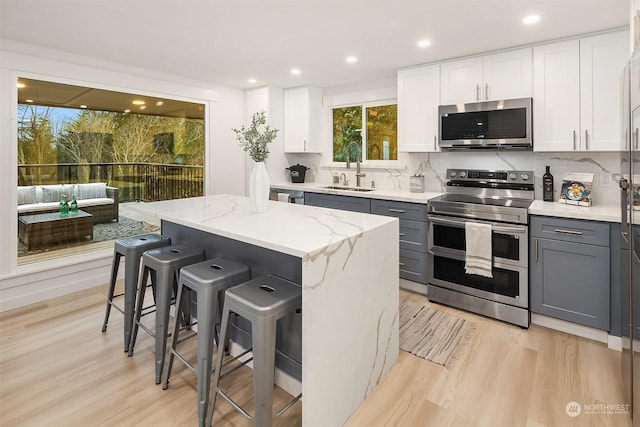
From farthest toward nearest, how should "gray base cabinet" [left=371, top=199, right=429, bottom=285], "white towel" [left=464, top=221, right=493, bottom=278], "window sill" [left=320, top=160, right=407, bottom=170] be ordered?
"window sill" [left=320, top=160, right=407, bottom=170] → "gray base cabinet" [left=371, top=199, right=429, bottom=285] → "white towel" [left=464, top=221, right=493, bottom=278]

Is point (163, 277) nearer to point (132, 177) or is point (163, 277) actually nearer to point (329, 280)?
point (329, 280)

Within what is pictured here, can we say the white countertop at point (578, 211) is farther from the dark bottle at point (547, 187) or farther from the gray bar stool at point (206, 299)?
the gray bar stool at point (206, 299)

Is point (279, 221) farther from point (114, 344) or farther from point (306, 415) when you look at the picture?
point (114, 344)

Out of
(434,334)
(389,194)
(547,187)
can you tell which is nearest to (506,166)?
(547,187)

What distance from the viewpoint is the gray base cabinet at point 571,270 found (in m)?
2.49

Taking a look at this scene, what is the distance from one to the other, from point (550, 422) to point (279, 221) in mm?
1795

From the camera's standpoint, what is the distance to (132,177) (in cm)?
413

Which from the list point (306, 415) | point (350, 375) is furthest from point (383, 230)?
point (306, 415)

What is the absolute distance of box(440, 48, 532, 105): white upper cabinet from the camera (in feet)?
10.2

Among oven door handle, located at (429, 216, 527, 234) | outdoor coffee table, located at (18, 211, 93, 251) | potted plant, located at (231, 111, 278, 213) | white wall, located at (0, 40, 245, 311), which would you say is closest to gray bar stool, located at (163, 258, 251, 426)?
potted plant, located at (231, 111, 278, 213)

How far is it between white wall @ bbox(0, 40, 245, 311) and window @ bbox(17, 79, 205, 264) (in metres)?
0.10

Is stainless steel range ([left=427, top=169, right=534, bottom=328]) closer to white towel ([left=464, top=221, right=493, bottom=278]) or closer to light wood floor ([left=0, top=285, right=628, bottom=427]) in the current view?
white towel ([left=464, top=221, right=493, bottom=278])

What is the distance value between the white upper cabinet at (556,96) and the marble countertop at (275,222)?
6.16 ft

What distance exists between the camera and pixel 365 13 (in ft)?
8.23
